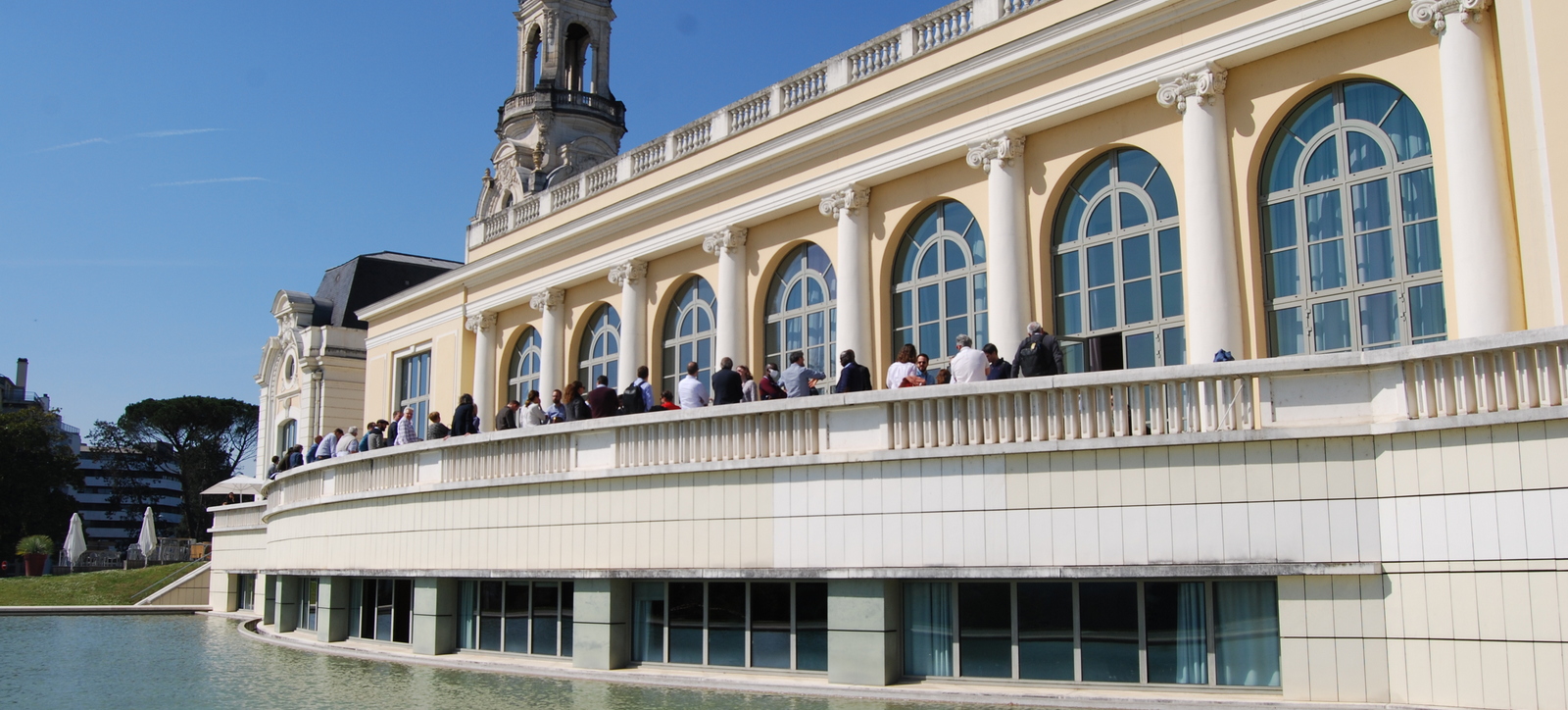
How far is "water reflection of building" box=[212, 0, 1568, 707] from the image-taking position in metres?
11.3

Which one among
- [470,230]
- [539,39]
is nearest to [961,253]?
[470,230]

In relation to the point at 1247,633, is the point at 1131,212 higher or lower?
higher

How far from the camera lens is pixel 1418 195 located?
54.1 feet

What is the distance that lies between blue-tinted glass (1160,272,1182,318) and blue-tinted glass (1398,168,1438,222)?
3.21 meters

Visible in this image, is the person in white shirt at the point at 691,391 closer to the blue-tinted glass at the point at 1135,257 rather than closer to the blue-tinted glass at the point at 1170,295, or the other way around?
the blue-tinted glass at the point at 1135,257

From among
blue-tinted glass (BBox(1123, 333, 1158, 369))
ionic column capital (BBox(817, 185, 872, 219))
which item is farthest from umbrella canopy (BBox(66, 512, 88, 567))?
blue-tinted glass (BBox(1123, 333, 1158, 369))

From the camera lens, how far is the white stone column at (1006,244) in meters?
20.3

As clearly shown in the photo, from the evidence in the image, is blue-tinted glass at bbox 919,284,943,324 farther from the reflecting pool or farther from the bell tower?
the bell tower

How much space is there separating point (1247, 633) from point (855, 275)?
1213 cm

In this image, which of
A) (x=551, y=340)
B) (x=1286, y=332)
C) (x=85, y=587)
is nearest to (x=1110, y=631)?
(x=1286, y=332)

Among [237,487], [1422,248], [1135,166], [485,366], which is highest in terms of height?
[1135,166]

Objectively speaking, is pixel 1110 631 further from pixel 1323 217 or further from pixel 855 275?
pixel 855 275

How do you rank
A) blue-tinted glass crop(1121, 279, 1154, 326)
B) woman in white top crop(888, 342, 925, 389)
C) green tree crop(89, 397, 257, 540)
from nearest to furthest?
woman in white top crop(888, 342, 925, 389)
blue-tinted glass crop(1121, 279, 1154, 326)
green tree crop(89, 397, 257, 540)

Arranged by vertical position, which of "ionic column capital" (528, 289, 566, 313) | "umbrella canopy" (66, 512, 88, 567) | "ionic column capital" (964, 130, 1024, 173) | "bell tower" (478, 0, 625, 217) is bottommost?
"umbrella canopy" (66, 512, 88, 567)
